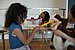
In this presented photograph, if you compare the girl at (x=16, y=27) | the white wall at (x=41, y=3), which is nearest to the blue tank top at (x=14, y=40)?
the girl at (x=16, y=27)

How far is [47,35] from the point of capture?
5699 mm

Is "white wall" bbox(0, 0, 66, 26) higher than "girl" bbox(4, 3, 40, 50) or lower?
higher

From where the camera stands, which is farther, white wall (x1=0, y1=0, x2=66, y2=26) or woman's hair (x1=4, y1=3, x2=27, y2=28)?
white wall (x1=0, y1=0, x2=66, y2=26)

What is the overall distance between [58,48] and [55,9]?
4.01 m

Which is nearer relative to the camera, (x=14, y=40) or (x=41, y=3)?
(x=14, y=40)

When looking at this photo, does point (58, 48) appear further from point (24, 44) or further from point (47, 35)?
point (47, 35)

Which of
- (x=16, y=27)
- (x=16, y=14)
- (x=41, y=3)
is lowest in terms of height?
(x=16, y=27)

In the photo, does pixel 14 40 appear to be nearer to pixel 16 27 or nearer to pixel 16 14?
pixel 16 27

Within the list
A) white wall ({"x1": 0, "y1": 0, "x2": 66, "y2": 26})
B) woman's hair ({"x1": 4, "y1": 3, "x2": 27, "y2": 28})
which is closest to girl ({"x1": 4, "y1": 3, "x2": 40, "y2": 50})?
woman's hair ({"x1": 4, "y1": 3, "x2": 27, "y2": 28})

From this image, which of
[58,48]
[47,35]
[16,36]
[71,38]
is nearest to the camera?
[71,38]

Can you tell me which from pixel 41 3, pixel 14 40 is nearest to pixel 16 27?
pixel 14 40

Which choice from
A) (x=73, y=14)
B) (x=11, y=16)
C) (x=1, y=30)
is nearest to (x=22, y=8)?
(x=11, y=16)

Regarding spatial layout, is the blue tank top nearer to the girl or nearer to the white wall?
the girl

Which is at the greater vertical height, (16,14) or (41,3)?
(41,3)
